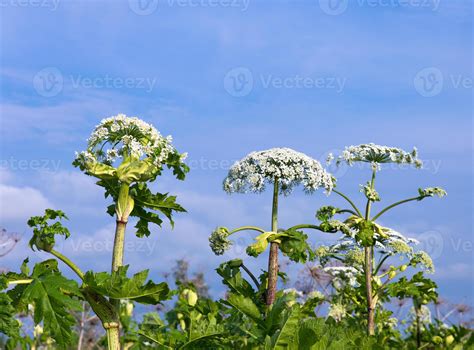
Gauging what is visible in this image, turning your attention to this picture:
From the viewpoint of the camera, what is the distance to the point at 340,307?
1005cm

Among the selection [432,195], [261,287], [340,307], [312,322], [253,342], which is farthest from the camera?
[340,307]

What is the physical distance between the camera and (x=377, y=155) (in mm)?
8500

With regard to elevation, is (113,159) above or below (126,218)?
above

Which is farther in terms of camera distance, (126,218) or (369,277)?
(369,277)

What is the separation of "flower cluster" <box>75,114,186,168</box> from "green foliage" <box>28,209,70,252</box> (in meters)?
0.51

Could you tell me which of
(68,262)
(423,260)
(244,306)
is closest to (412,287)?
(423,260)

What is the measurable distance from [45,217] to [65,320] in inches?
38.5

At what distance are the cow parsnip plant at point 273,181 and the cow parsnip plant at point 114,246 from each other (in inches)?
47.0

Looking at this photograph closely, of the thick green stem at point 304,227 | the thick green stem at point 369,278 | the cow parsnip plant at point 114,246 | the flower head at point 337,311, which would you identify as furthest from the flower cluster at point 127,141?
the flower head at point 337,311

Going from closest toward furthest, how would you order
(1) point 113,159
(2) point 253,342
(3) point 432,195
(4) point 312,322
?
(4) point 312,322
(2) point 253,342
(1) point 113,159
(3) point 432,195

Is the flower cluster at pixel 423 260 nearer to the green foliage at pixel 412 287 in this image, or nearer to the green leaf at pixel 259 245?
the green foliage at pixel 412 287

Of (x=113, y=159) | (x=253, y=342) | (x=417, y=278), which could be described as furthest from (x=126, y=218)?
(x=417, y=278)

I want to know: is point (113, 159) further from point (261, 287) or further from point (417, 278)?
point (417, 278)

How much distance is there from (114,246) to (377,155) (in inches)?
163
